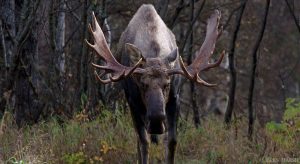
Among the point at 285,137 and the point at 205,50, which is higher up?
the point at 205,50

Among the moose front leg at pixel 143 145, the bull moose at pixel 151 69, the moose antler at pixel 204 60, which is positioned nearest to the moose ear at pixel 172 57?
the bull moose at pixel 151 69

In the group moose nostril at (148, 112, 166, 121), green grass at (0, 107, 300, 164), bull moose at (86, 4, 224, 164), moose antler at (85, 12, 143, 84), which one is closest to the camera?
moose nostril at (148, 112, 166, 121)

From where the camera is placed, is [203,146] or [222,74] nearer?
[203,146]

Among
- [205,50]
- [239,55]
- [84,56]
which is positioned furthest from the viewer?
[239,55]

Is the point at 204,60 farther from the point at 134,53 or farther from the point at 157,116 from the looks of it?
the point at 157,116

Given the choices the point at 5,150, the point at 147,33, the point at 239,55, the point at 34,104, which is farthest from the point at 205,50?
the point at 239,55

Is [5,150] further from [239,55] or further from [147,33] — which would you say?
[239,55]

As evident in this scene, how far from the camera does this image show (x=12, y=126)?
9914 millimetres

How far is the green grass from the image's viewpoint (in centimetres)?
891

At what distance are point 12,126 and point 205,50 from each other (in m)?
3.05

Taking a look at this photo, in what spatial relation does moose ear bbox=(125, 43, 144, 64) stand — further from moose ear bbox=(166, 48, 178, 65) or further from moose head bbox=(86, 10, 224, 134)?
moose ear bbox=(166, 48, 178, 65)

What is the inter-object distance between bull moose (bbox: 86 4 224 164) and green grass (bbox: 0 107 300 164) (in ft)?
1.69

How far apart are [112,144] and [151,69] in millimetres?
1739

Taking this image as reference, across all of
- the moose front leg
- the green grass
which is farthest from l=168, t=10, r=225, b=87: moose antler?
the green grass
